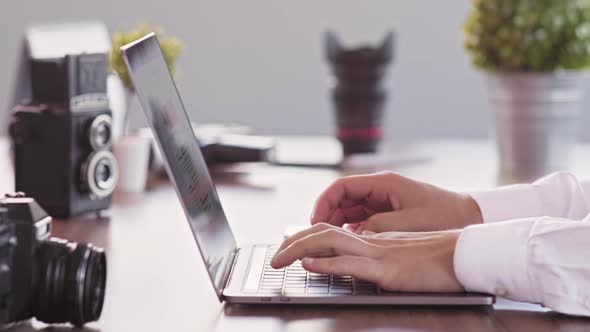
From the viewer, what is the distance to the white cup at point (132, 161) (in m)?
1.95

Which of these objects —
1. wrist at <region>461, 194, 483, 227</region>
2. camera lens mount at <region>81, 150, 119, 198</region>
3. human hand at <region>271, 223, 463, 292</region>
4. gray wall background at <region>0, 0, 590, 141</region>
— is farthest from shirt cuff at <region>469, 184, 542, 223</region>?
gray wall background at <region>0, 0, 590, 141</region>

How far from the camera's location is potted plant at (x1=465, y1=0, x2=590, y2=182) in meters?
2.18

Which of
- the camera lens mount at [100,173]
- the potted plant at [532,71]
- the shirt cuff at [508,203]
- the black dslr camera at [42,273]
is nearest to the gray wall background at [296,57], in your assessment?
the potted plant at [532,71]

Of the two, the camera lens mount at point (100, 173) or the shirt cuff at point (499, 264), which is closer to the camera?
the shirt cuff at point (499, 264)

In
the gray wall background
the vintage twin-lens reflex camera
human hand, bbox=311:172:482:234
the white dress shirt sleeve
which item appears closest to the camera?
the white dress shirt sleeve

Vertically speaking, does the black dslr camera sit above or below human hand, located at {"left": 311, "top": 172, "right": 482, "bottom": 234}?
above

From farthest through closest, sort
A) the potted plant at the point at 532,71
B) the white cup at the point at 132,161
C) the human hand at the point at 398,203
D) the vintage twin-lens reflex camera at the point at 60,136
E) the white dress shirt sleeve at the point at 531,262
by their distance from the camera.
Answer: the potted plant at the point at 532,71
the white cup at the point at 132,161
the vintage twin-lens reflex camera at the point at 60,136
the human hand at the point at 398,203
the white dress shirt sleeve at the point at 531,262

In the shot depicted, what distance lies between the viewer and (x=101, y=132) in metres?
1.74

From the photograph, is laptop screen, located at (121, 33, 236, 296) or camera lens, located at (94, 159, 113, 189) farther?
camera lens, located at (94, 159, 113, 189)

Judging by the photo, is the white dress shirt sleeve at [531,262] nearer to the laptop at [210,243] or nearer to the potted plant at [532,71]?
the laptop at [210,243]

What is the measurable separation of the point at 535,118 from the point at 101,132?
0.97m

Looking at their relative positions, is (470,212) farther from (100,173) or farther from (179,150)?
(100,173)

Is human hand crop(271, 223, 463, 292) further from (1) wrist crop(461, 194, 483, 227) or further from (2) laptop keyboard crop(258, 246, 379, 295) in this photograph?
(1) wrist crop(461, 194, 483, 227)

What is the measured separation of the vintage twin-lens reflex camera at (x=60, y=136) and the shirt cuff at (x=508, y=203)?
63cm
